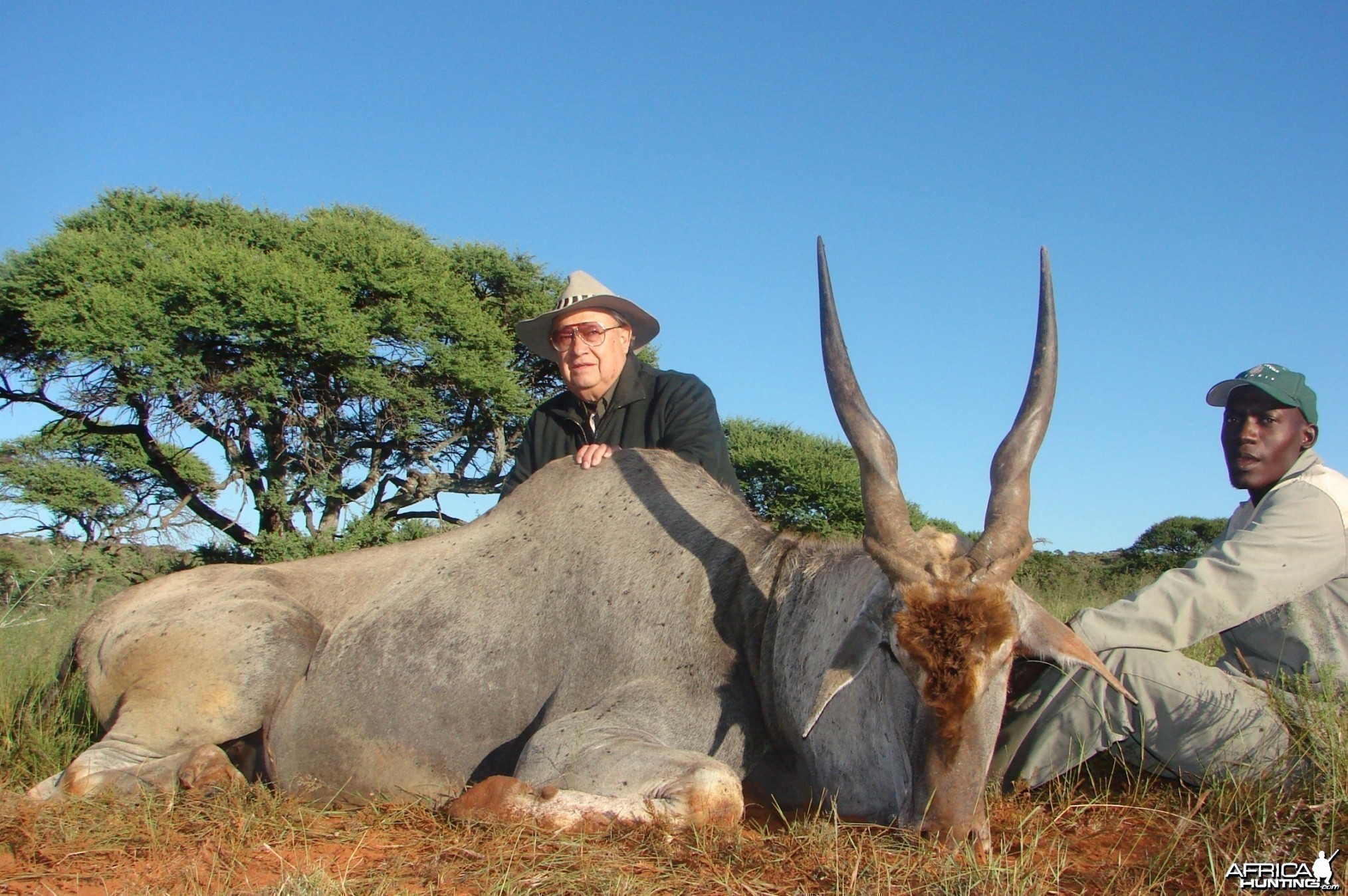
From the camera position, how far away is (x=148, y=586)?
4.75 m

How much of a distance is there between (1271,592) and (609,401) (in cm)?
303

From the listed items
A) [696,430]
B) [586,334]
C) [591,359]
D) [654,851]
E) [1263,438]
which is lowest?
[654,851]

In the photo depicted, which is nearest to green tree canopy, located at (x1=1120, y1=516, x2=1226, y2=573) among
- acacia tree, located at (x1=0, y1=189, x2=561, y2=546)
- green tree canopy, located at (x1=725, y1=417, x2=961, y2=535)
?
green tree canopy, located at (x1=725, y1=417, x2=961, y2=535)

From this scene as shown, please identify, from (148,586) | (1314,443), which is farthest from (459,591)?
(1314,443)

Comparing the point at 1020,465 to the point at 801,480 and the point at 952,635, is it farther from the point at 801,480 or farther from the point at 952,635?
the point at 801,480

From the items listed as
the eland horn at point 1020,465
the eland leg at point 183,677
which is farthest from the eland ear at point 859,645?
the eland leg at point 183,677

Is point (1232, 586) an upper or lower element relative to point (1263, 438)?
lower

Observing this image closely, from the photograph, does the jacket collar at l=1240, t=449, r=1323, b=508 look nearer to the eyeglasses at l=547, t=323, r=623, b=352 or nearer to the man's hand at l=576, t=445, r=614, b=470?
the man's hand at l=576, t=445, r=614, b=470

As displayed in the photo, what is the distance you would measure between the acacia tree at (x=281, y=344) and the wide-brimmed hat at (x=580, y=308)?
11.1 meters

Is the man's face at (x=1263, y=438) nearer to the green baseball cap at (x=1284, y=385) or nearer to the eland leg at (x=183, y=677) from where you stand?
the green baseball cap at (x=1284, y=385)

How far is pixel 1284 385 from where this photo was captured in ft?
12.8

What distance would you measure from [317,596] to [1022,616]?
2.99 m

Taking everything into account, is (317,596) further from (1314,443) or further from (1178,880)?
(1314,443)
